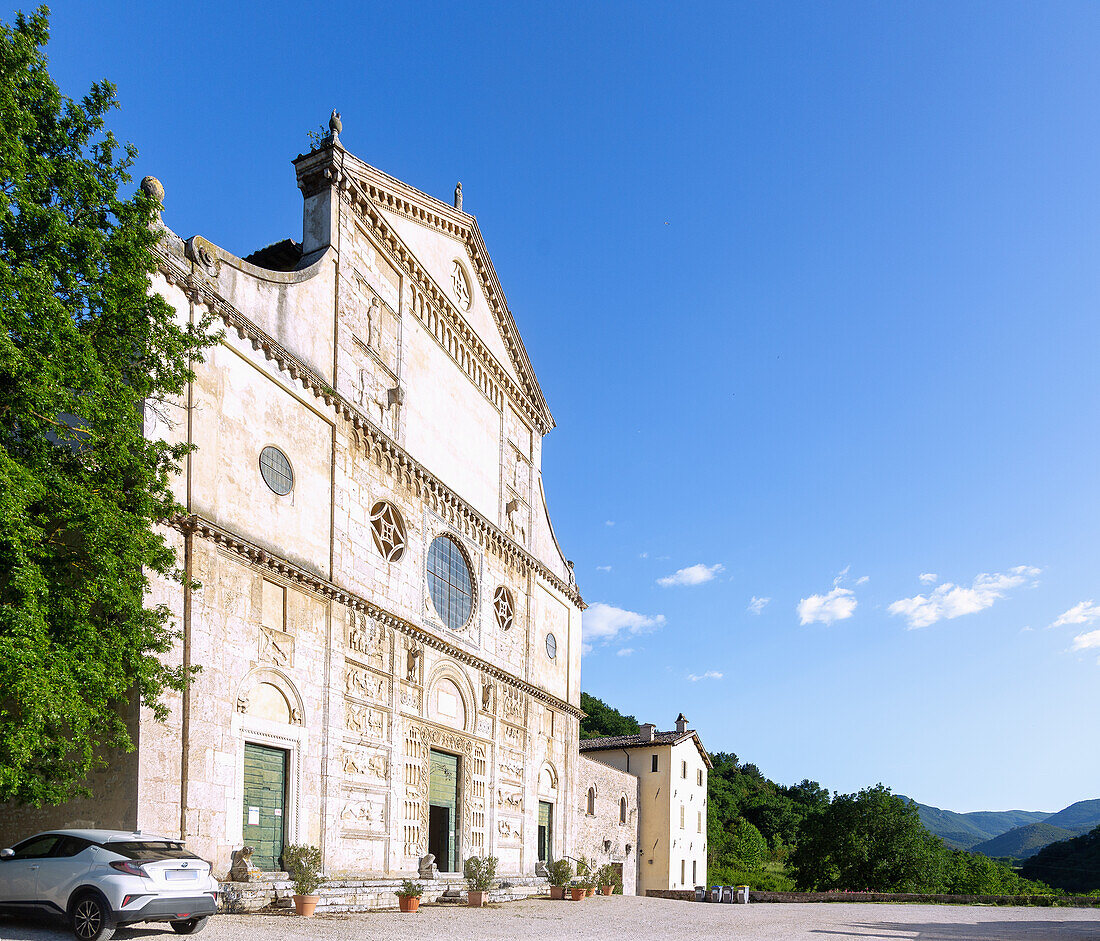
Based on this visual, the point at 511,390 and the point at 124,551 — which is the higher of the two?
the point at 511,390

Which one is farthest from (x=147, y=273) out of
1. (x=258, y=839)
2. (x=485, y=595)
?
(x=485, y=595)

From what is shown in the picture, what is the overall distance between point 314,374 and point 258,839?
916 centimetres

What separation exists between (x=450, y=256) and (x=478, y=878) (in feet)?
56.6

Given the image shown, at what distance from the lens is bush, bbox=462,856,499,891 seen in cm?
2220

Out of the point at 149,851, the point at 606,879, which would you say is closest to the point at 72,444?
the point at 149,851

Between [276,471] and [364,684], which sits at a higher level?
[276,471]

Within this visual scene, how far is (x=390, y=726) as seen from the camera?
21.0 metres

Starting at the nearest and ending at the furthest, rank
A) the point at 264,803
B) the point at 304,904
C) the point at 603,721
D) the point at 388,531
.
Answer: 1. the point at 304,904
2. the point at 264,803
3. the point at 388,531
4. the point at 603,721

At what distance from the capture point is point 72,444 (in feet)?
47.2

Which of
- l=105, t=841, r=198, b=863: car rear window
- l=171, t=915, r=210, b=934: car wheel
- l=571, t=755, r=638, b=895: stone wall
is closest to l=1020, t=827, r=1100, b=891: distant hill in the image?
l=571, t=755, r=638, b=895: stone wall

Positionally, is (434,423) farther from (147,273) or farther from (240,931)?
(240,931)

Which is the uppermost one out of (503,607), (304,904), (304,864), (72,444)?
(72,444)

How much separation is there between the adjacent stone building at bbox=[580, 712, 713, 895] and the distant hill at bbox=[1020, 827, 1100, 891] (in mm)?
44629

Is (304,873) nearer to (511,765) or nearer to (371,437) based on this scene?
(371,437)
